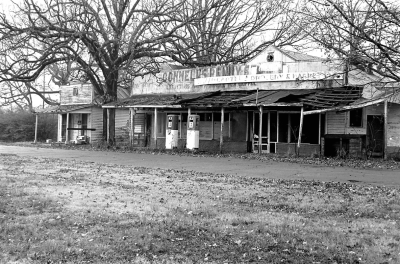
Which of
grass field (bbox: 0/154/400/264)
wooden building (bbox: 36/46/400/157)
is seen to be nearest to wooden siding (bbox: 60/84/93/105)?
wooden building (bbox: 36/46/400/157)

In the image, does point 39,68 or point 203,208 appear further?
point 39,68

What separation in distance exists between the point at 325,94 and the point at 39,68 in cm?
1770

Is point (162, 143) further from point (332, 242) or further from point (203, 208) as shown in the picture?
point (332, 242)

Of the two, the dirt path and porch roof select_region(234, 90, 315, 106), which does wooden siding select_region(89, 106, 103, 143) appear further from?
the dirt path

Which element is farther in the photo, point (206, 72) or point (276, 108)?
point (206, 72)

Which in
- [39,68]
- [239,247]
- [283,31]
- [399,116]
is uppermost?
[283,31]

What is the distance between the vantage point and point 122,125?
31.1 m

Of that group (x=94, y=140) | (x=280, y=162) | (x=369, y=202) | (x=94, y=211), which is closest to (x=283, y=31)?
(x=94, y=140)

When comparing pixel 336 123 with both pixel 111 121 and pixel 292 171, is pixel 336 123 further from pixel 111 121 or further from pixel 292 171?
pixel 111 121

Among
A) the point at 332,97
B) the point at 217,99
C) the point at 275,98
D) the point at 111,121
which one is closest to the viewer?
the point at 332,97

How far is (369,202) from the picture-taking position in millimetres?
8602

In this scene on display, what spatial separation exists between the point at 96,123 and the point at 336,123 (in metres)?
18.3

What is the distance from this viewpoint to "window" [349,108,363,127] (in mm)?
21391

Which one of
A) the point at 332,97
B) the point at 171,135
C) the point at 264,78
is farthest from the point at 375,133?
the point at 171,135
